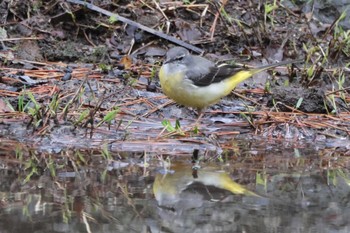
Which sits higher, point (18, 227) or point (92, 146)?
point (92, 146)

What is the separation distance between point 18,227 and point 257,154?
9.81 ft

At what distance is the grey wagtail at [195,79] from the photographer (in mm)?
7879

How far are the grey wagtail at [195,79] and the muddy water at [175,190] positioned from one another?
2.98 feet

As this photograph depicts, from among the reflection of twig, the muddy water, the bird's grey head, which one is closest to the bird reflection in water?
the muddy water

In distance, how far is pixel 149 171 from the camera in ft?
20.3

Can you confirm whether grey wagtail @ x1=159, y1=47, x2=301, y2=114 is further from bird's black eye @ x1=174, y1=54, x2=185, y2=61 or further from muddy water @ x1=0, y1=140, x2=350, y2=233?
muddy water @ x1=0, y1=140, x2=350, y2=233

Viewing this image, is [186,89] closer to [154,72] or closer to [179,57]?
[179,57]

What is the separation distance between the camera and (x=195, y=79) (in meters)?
8.08

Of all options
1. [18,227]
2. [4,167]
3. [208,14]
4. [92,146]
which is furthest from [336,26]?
[18,227]

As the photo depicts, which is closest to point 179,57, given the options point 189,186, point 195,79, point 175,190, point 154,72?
point 195,79

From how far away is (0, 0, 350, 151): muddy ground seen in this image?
7.57 metres

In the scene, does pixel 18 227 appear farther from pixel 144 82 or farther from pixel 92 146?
pixel 144 82

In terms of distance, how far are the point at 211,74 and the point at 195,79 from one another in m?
0.26

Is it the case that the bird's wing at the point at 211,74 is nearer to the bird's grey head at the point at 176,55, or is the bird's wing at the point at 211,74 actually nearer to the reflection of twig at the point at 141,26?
the bird's grey head at the point at 176,55
